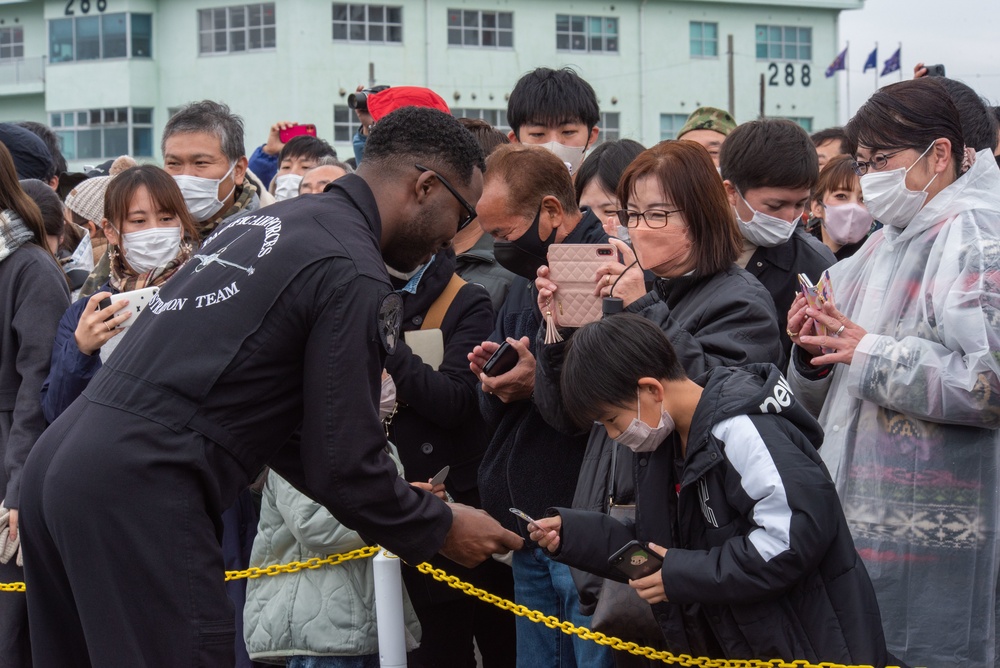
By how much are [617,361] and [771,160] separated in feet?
6.23

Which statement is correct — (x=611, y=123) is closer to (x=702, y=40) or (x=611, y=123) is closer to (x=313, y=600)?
(x=702, y=40)

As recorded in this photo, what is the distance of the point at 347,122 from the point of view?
39.3 metres

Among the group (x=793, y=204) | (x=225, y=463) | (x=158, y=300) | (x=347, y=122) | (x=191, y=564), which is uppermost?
(x=347, y=122)

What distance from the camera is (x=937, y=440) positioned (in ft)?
12.2

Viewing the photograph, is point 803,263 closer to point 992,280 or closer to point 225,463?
point 992,280

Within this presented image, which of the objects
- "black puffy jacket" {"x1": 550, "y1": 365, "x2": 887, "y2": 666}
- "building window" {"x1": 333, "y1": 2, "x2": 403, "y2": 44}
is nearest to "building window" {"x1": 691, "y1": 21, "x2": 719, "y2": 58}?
"building window" {"x1": 333, "y1": 2, "x2": 403, "y2": 44}

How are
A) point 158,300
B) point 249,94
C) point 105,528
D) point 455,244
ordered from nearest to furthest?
point 105,528, point 158,300, point 455,244, point 249,94

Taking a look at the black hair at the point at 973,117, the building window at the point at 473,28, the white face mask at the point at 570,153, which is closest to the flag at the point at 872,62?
the building window at the point at 473,28

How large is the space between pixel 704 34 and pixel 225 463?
143ft

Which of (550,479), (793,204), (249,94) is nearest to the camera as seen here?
(550,479)

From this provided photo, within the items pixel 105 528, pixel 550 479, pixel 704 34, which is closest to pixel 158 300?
pixel 105 528

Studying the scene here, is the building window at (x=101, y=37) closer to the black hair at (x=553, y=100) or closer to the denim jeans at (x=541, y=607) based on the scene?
the black hair at (x=553, y=100)

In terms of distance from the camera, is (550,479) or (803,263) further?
(803,263)

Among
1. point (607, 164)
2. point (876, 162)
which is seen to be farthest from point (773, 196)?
point (876, 162)
